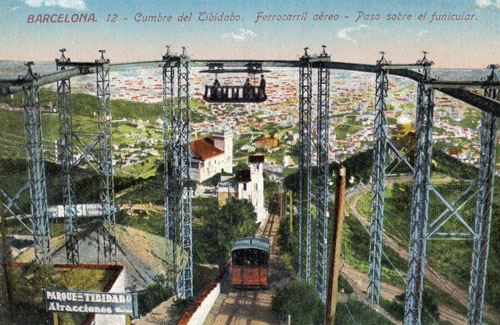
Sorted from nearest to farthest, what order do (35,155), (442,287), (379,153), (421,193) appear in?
(421,193) → (35,155) → (379,153) → (442,287)

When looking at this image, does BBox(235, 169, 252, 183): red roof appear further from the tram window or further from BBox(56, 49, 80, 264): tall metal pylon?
BBox(56, 49, 80, 264): tall metal pylon

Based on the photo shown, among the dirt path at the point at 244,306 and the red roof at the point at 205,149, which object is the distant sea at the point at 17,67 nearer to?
the dirt path at the point at 244,306

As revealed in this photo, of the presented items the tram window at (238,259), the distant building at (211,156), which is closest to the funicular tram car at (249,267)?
the tram window at (238,259)

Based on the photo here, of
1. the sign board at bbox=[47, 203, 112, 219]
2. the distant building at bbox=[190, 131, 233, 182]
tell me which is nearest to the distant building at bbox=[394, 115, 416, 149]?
the distant building at bbox=[190, 131, 233, 182]

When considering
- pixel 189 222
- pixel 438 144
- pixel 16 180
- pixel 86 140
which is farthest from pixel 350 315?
pixel 86 140

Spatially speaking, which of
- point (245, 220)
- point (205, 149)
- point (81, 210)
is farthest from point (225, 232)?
point (205, 149)

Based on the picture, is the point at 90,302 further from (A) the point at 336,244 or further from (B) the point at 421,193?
(B) the point at 421,193
